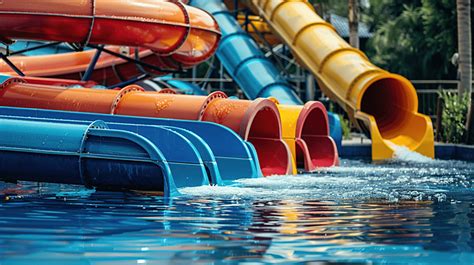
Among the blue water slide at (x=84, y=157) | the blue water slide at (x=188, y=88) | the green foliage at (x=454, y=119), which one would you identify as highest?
the blue water slide at (x=84, y=157)

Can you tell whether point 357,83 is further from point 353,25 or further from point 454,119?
point 353,25

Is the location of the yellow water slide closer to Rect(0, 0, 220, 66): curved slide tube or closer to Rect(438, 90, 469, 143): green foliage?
Rect(438, 90, 469, 143): green foliage

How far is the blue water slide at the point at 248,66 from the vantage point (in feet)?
65.9

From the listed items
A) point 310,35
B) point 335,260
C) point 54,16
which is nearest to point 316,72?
point 310,35

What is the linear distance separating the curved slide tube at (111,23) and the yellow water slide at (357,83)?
394 centimetres

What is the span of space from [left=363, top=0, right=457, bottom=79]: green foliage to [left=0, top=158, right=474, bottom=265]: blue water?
723 inches

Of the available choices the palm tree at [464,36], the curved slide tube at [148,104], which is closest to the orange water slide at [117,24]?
the curved slide tube at [148,104]

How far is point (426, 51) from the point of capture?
3141 centimetres

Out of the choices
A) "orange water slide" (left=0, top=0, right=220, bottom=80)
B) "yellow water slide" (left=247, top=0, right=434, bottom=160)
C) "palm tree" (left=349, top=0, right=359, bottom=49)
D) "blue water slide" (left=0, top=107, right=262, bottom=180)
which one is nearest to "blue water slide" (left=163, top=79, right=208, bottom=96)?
"yellow water slide" (left=247, top=0, right=434, bottom=160)

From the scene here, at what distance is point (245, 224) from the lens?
22.9 ft

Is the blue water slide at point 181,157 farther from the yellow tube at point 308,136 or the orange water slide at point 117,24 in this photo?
the orange water slide at point 117,24

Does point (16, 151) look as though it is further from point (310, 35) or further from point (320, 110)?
point (310, 35)

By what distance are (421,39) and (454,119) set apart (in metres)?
12.2

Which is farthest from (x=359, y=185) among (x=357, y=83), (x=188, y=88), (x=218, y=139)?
(x=188, y=88)
